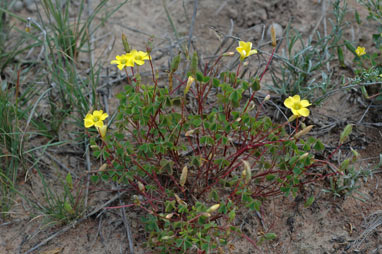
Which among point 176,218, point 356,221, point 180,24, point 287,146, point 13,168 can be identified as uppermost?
point 180,24

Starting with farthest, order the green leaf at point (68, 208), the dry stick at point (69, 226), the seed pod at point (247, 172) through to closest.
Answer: the dry stick at point (69, 226)
the green leaf at point (68, 208)
the seed pod at point (247, 172)

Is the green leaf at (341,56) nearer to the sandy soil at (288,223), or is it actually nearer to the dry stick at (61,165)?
the sandy soil at (288,223)

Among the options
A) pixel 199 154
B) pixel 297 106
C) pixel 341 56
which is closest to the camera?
pixel 297 106

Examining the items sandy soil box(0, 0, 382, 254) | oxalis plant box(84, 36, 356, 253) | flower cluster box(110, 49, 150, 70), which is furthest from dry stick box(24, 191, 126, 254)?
flower cluster box(110, 49, 150, 70)

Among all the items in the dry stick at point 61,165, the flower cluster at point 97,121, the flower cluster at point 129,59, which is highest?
the flower cluster at point 129,59

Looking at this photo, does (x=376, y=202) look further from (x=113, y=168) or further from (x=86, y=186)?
(x=86, y=186)

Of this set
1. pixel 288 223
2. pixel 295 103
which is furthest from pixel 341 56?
pixel 288 223

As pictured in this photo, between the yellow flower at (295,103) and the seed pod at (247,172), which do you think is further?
the yellow flower at (295,103)

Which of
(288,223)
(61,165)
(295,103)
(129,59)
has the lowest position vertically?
(288,223)

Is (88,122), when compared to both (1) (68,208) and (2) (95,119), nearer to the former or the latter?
(2) (95,119)

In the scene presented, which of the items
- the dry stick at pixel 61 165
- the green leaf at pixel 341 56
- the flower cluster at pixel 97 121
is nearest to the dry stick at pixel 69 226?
the dry stick at pixel 61 165

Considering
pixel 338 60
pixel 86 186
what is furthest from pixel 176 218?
pixel 338 60
